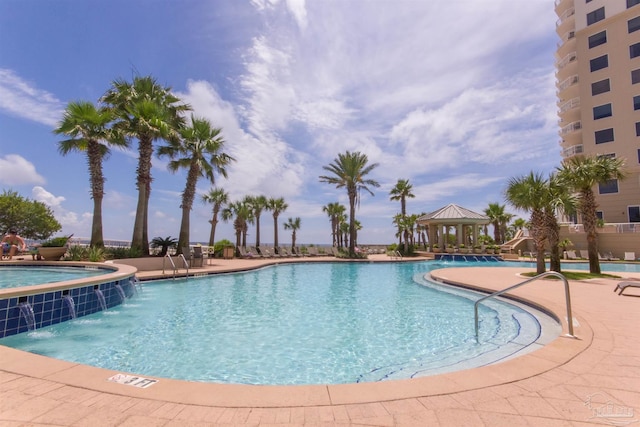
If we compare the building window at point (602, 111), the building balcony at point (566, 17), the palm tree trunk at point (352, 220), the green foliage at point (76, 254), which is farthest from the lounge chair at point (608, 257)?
the green foliage at point (76, 254)

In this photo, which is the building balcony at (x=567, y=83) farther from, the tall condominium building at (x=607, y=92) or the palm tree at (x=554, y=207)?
the palm tree at (x=554, y=207)

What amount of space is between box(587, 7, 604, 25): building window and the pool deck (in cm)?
4063

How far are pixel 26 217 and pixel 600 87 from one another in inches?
2584

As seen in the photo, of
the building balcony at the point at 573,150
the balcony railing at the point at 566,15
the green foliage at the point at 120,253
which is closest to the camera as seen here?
the green foliage at the point at 120,253

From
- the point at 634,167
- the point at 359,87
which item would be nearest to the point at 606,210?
the point at 634,167

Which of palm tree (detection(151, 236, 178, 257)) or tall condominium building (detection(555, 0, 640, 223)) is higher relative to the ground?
tall condominium building (detection(555, 0, 640, 223))

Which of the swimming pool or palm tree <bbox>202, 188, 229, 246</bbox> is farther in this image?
palm tree <bbox>202, 188, 229, 246</bbox>

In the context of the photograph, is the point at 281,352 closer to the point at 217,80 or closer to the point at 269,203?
the point at 217,80

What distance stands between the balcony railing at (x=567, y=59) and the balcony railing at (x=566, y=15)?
4.11 metres

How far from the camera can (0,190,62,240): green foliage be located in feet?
115

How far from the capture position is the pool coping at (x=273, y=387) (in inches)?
96.7

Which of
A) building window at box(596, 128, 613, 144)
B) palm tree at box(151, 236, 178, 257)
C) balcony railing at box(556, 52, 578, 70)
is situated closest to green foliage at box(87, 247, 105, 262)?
palm tree at box(151, 236, 178, 257)

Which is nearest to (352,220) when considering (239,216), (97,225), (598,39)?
(239,216)

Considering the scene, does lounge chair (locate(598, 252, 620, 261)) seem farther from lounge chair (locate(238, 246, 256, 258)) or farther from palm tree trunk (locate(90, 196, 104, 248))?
palm tree trunk (locate(90, 196, 104, 248))
